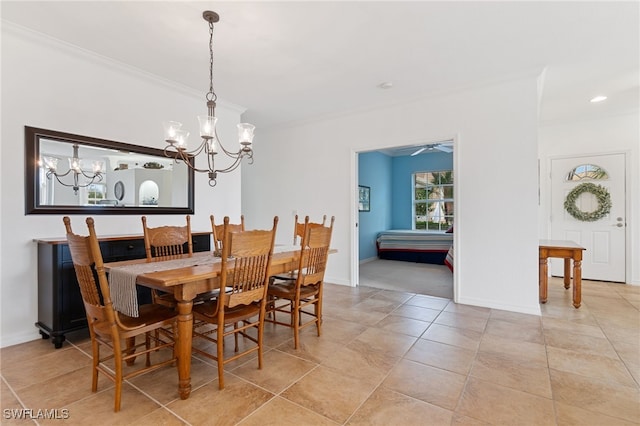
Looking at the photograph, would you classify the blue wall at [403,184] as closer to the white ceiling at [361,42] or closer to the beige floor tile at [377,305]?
the white ceiling at [361,42]

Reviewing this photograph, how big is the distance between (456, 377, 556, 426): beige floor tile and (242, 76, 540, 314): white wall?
5.86ft

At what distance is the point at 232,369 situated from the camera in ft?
7.04

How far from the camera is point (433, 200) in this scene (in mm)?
7980

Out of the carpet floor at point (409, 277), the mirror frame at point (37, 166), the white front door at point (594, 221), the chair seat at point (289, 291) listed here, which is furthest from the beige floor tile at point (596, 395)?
the mirror frame at point (37, 166)

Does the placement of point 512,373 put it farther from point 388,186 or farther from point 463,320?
point 388,186

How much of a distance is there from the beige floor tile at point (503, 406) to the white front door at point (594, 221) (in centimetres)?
413

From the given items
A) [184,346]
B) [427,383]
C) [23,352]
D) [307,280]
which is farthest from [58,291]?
[427,383]

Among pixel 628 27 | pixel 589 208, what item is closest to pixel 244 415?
pixel 628 27

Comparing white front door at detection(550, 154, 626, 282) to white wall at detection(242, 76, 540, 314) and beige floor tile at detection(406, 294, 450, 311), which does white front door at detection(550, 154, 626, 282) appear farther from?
beige floor tile at detection(406, 294, 450, 311)

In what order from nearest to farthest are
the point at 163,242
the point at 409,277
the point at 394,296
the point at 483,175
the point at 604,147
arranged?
the point at 163,242, the point at 483,175, the point at 394,296, the point at 604,147, the point at 409,277

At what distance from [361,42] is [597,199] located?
4.55 metres

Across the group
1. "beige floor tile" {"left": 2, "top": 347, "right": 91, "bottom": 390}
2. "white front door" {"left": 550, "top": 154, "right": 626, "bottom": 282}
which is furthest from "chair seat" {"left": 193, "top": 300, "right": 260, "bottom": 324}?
"white front door" {"left": 550, "top": 154, "right": 626, "bottom": 282}

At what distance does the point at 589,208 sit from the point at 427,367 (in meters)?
4.46

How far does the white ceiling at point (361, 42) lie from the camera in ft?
7.55
